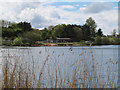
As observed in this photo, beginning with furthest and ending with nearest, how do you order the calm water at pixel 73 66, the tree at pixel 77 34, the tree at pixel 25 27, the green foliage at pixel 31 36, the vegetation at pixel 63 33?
the tree at pixel 25 27 → the green foliage at pixel 31 36 → the tree at pixel 77 34 → the vegetation at pixel 63 33 → the calm water at pixel 73 66

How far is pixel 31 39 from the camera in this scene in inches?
1877

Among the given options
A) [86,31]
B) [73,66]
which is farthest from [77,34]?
[73,66]

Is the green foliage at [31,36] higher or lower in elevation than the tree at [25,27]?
lower

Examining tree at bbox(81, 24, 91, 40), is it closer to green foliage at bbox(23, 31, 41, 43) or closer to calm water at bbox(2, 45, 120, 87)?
green foliage at bbox(23, 31, 41, 43)

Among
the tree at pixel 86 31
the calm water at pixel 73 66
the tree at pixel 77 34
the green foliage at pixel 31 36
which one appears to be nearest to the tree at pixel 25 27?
the green foliage at pixel 31 36

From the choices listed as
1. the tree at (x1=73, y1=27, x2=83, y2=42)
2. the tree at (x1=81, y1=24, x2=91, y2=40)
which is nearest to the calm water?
the tree at (x1=81, y1=24, x2=91, y2=40)

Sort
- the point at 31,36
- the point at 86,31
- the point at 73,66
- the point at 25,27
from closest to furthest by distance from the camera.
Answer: the point at 73,66
the point at 86,31
the point at 31,36
the point at 25,27

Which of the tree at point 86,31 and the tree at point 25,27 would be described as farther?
the tree at point 25,27

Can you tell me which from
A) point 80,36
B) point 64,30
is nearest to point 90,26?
point 80,36

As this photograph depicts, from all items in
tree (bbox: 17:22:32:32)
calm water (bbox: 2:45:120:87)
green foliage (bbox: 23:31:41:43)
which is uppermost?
tree (bbox: 17:22:32:32)

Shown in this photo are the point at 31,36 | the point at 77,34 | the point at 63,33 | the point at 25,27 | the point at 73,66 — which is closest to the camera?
the point at 73,66

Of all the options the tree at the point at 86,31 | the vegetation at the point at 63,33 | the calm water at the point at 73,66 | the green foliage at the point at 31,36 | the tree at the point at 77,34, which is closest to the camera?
the calm water at the point at 73,66

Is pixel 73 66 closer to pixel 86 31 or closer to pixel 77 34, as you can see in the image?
pixel 86 31

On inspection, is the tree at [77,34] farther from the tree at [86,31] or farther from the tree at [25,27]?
the tree at [25,27]
